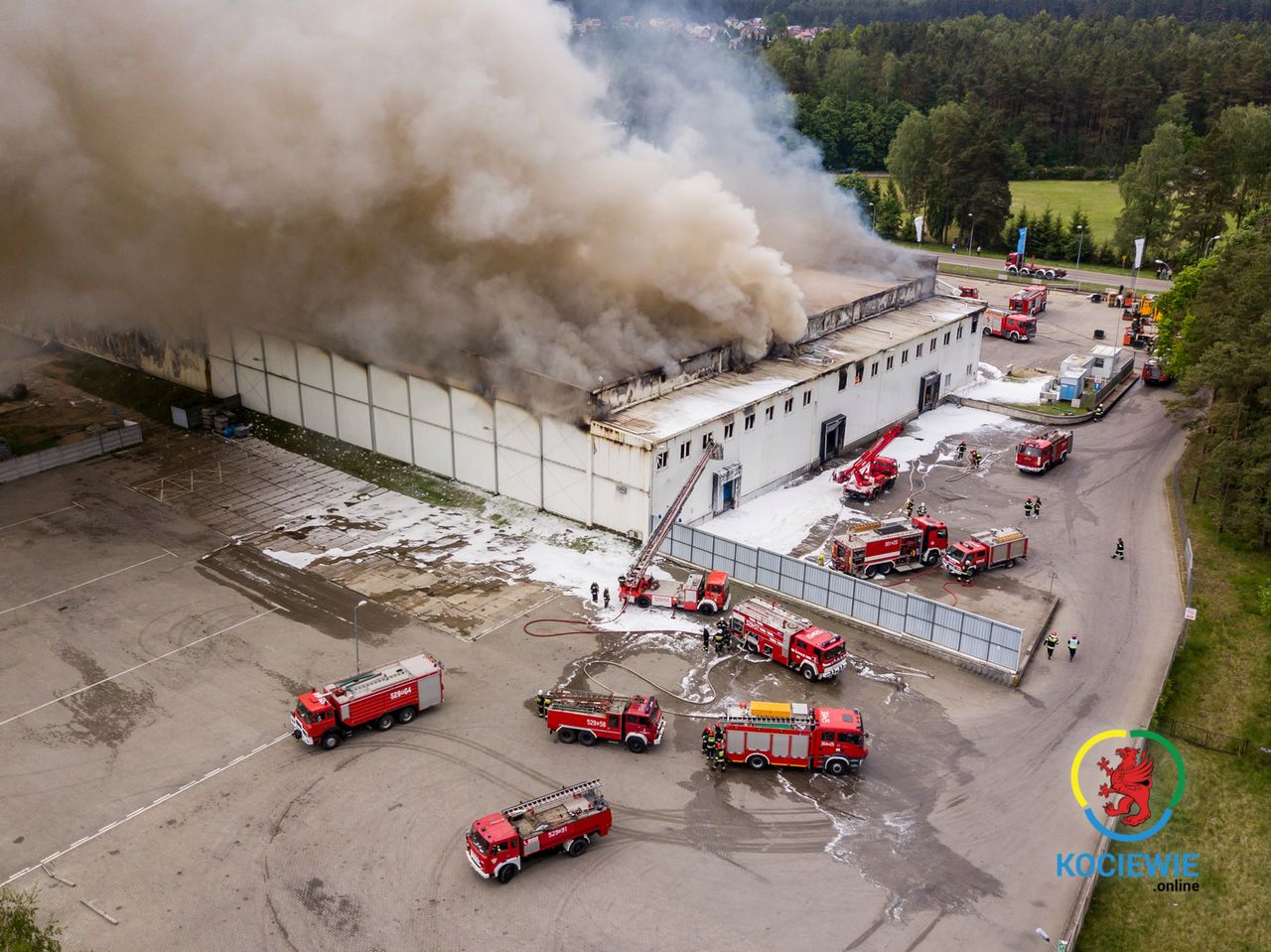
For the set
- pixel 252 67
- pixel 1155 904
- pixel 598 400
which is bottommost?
pixel 1155 904

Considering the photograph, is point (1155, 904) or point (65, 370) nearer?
point (1155, 904)

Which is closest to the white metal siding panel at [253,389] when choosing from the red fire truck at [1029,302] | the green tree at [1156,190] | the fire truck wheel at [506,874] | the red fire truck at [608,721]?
the red fire truck at [608,721]

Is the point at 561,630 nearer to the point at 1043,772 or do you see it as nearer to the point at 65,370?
the point at 1043,772

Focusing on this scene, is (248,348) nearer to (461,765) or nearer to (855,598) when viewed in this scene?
(461,765)

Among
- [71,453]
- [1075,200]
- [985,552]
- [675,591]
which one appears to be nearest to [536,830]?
[675,591]

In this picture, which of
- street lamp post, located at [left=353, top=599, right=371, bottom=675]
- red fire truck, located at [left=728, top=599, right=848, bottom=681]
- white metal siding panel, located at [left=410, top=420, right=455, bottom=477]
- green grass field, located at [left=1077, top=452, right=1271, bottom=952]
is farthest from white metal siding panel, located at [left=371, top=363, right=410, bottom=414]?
green grass field, located at [left=1077, top=452, right=1271, bottom=952]

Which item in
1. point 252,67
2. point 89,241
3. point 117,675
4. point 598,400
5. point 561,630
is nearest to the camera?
point 117,675

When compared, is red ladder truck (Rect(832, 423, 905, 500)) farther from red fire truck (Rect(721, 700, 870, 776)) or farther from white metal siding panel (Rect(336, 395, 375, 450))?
white metal siding panel (Rect(336, 395, 375, 450))

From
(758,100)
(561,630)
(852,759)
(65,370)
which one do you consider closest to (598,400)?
(561,630)
